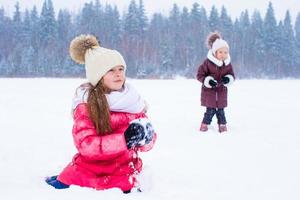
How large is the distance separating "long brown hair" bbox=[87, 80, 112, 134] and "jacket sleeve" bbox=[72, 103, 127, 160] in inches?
1.9

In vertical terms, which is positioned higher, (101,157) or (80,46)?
(80,46)

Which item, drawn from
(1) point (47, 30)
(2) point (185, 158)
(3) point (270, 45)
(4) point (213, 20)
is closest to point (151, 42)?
(4) point (213, 20)

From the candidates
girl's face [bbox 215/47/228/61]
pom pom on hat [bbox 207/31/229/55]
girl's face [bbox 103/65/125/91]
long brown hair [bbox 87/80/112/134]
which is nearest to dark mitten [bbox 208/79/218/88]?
girl's face [bbox 215/47/228/61]

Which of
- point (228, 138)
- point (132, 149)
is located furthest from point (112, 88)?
point (228, 138)

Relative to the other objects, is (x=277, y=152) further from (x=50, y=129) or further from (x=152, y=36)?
(x=152, y=36)

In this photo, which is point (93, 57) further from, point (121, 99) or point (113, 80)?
point (121, 99)

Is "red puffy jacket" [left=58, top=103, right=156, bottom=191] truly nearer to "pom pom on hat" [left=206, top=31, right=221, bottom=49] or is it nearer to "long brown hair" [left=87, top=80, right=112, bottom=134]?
"long brown hair" [left=87, top=80, right=112, bottom=134]

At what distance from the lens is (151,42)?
6906 cm

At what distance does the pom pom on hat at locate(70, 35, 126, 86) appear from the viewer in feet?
13.3

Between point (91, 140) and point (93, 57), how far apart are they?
0.75 m

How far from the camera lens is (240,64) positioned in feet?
228

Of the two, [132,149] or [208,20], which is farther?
[208,20]

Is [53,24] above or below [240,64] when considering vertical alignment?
above

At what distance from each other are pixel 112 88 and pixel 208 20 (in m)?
70.2
